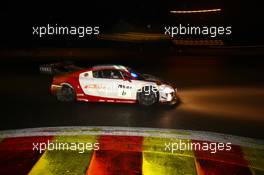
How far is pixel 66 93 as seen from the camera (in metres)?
12.8

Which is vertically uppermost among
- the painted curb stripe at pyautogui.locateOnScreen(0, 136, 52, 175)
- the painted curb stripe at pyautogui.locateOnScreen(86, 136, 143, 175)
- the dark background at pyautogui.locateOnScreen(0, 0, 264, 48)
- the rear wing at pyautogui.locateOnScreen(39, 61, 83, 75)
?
the dark background at pyautogui.locateOnScreen(0, 0, 264, 48)

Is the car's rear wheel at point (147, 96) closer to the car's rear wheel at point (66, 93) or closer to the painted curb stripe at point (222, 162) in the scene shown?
the car's rear wheel at point (66, 93)

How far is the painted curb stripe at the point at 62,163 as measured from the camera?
20.1ft

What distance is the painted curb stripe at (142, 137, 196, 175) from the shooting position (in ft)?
20.3

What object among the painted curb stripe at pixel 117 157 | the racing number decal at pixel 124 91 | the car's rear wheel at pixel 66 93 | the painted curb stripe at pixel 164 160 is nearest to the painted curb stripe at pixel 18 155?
the painted curb stripe at pixel 117 157

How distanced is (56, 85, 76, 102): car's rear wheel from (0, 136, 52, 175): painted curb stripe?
4.60 meters

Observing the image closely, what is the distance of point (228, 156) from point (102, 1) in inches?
3079

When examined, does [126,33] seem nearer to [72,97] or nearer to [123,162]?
[72,97]

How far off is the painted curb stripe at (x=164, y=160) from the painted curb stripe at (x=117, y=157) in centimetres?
14

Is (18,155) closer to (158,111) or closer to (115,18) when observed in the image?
(158,111)

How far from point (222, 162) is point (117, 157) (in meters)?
1.85

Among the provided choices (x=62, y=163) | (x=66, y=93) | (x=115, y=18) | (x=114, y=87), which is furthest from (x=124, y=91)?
(x=115, y=18)

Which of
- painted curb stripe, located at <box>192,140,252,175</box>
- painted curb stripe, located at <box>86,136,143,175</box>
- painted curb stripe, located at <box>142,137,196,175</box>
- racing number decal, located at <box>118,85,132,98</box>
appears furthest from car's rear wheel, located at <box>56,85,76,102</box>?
painted curb stripe, located at <box>192,140,252,175</box>

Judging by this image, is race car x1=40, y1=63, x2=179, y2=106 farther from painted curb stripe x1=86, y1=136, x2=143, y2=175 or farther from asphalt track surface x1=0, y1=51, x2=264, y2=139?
painted curb stripe x1=86, y1=136, x2=143, y2=175
